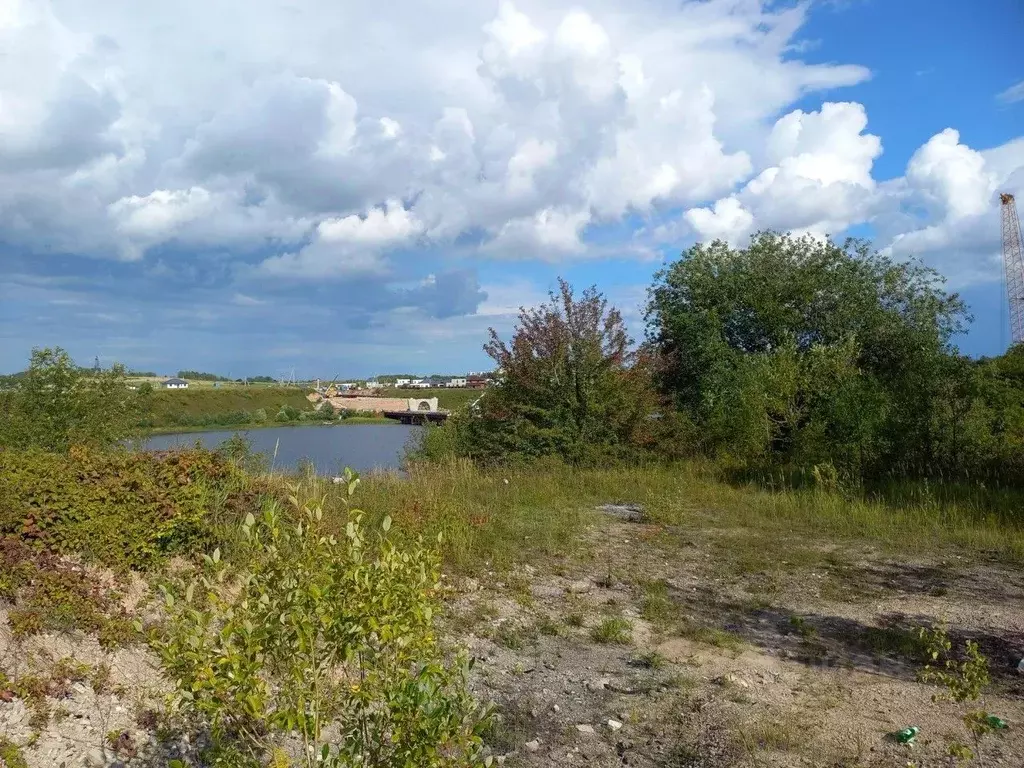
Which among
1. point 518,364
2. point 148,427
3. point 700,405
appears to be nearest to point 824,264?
point 700,405

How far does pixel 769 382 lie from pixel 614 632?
11.1 meters

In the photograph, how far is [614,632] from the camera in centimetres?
575

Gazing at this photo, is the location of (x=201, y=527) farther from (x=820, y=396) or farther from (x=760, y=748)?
(x=820, y=396)

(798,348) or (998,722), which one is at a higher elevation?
(798,348)

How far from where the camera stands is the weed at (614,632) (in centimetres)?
569

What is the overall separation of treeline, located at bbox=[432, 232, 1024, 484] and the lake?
5.91ft

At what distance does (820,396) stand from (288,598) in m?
14.7

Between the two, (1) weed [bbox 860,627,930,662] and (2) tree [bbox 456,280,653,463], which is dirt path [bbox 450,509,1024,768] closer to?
(1) weed [bbox 860,627,930,662]

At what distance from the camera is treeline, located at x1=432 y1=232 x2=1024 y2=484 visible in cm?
1281

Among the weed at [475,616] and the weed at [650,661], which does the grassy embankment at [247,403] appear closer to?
the weed at [475,616]

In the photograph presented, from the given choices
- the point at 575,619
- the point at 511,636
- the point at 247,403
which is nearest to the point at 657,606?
the point at 575,619

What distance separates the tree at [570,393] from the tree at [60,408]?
8.04 metres

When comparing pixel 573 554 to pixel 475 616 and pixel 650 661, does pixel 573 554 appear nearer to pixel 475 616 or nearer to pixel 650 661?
pixel 475 616

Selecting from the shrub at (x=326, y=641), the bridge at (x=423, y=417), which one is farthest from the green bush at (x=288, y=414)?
the shrub at (x=326, y=641)
